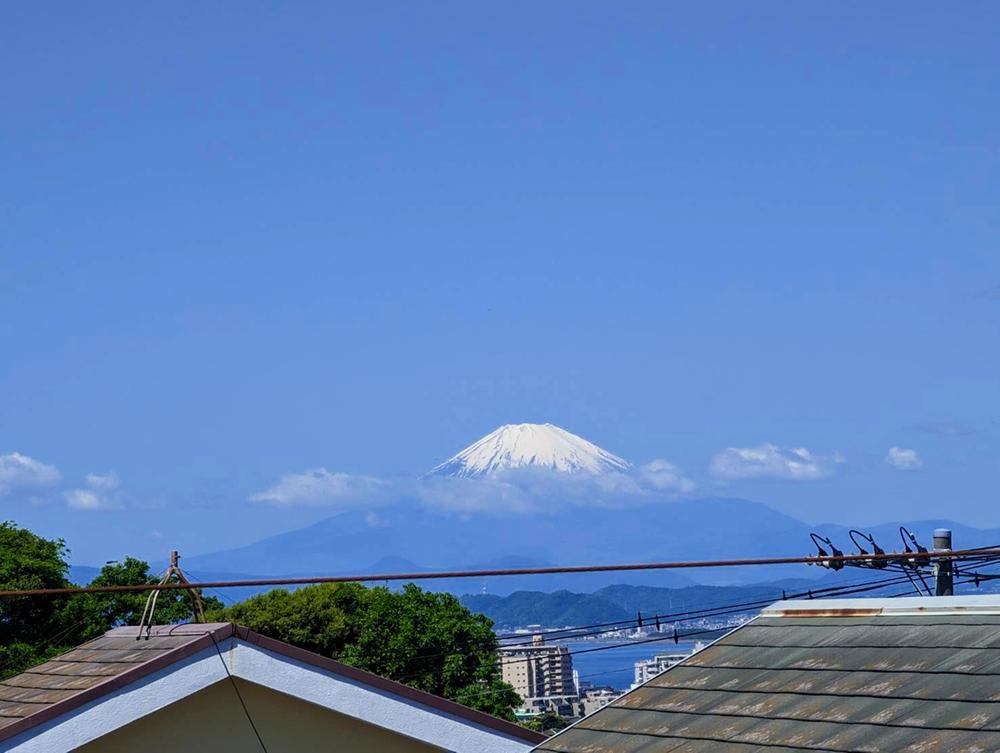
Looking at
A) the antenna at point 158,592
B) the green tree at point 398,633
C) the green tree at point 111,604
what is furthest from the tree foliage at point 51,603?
the antenna at point 158,592

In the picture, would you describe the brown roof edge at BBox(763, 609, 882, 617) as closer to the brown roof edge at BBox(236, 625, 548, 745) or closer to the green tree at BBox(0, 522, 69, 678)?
the brown roof edge at BBox(236, 625, 548, 745)

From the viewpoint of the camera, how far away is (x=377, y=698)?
1130 centimetres

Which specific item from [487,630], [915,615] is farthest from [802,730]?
[487,630]

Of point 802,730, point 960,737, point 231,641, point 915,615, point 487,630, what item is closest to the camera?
point 960,737

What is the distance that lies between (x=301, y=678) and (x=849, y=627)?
3845 millimetres

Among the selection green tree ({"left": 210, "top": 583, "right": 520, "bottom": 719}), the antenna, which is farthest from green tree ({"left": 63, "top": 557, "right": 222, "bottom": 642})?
Result: the antenna

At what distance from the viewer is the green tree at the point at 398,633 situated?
165 feet

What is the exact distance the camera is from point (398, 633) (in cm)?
5291

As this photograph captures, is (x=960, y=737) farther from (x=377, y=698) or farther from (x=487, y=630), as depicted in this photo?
(x=487, y=630)

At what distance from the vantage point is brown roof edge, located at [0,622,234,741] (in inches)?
391

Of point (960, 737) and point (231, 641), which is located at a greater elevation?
point (231, 641)

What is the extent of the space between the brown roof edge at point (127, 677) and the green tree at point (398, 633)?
36262mm

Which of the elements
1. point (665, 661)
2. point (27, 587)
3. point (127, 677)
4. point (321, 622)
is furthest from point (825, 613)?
point (321, 622)

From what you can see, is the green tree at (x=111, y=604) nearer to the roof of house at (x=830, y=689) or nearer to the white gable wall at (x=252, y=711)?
the white gable wall at (x=252, y=711)
